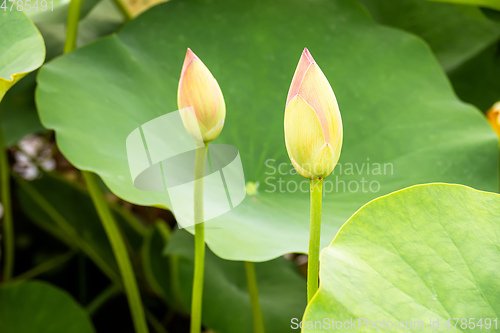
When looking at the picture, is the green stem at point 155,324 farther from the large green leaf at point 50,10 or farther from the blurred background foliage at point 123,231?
the large green leaf at point 50,10

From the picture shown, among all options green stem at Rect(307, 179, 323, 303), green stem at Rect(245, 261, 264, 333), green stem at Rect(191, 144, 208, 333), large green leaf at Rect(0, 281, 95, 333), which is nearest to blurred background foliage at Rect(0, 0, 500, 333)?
large green leaf at Rect(0, 281, 95, 333)

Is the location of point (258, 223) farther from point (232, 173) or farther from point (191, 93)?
point (191, 93)

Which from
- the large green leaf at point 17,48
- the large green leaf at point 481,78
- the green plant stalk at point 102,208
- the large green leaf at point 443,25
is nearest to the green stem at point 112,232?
the green plant stalk at point 102,208

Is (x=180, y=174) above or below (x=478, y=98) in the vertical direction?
above

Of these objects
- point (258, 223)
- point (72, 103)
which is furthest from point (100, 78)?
point (258, 223)

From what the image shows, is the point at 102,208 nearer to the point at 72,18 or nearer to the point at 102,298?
the point at 72,18
